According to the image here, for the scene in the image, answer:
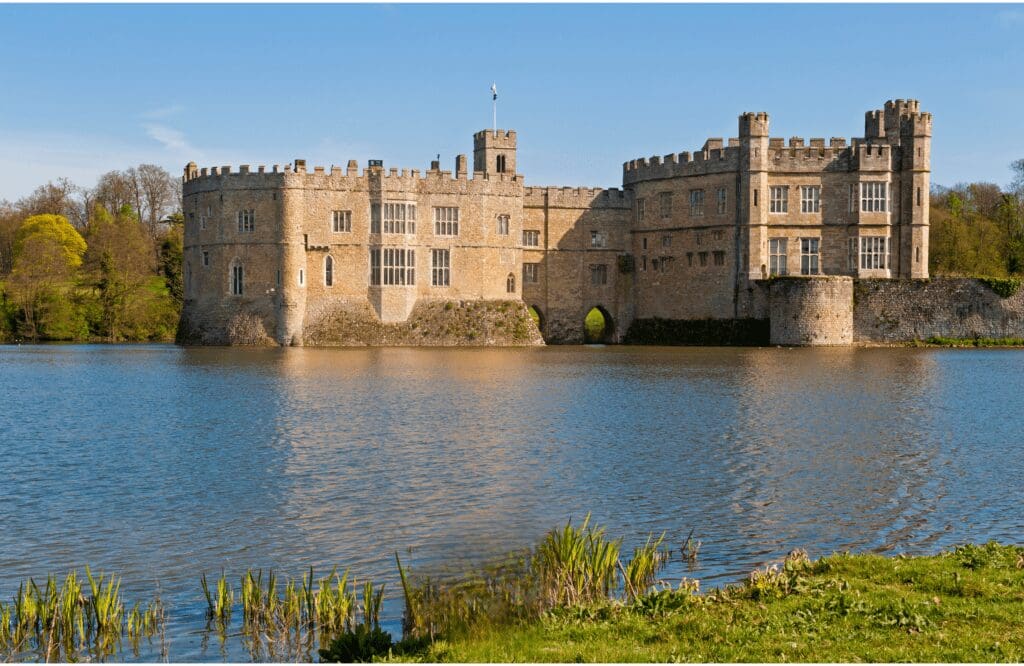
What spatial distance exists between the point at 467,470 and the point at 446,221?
1614 inches

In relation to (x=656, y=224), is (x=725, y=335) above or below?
below

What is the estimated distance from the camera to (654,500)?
54.4 ft

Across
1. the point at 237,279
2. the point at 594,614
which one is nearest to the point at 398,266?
the point at 237,279

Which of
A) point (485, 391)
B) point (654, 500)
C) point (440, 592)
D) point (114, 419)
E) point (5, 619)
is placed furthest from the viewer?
point (485, 391)

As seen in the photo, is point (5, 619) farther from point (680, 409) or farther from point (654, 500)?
point (680, 409)

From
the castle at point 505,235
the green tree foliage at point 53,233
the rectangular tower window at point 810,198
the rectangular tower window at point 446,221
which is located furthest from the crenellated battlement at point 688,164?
the green tree foliage at point 53,233

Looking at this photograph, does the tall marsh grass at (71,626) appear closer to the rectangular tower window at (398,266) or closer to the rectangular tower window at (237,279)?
the rectangular tower window at (398,266)

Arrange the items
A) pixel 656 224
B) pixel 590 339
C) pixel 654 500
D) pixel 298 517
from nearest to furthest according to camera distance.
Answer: pixel 298 517, pixel 654 500, pixel 656 224, pixel 590 339

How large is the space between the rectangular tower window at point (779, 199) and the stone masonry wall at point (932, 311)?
18.2 ft

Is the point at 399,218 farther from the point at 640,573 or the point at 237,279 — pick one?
the point at 640,573

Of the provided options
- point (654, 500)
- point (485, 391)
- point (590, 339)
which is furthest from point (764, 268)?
point (654, 500)

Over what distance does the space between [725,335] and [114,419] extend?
3741 centimetres

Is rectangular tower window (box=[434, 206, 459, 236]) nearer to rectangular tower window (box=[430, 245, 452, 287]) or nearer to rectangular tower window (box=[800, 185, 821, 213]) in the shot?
rectangular tower window (box=[430, 245, 452, 287])

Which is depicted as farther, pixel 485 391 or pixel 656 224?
pixel 656 224
